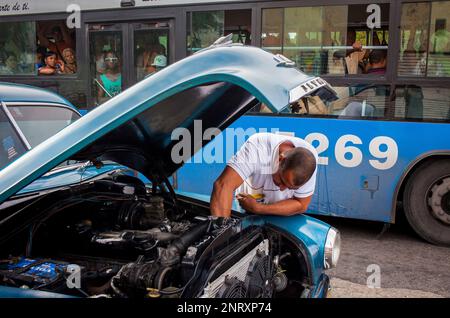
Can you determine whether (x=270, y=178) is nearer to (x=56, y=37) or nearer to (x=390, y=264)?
(x=390, y=264)

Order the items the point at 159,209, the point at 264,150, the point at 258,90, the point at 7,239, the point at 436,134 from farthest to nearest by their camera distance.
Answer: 1. the point at 436,134
2. the point at 264,150
3. the point at 159,209
4. the point at 7,239
5. the point at 258,90

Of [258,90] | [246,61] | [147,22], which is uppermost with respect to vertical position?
[147,22]

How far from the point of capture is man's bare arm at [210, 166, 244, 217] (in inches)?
109

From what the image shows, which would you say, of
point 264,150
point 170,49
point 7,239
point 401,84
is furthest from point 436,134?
point 7,239

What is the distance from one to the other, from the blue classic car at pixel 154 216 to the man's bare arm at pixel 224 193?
0.16 metres

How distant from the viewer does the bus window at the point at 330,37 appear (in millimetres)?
5168

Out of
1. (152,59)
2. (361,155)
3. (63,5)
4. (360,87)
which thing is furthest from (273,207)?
(63,5)

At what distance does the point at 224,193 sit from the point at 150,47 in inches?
149

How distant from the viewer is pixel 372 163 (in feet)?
17.1

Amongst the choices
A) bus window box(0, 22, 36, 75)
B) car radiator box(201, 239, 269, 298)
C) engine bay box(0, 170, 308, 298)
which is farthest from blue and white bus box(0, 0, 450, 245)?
car radiator box(201, 239, 269, 298)

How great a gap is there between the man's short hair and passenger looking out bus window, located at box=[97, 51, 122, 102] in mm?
4232

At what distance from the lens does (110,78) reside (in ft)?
20.9
